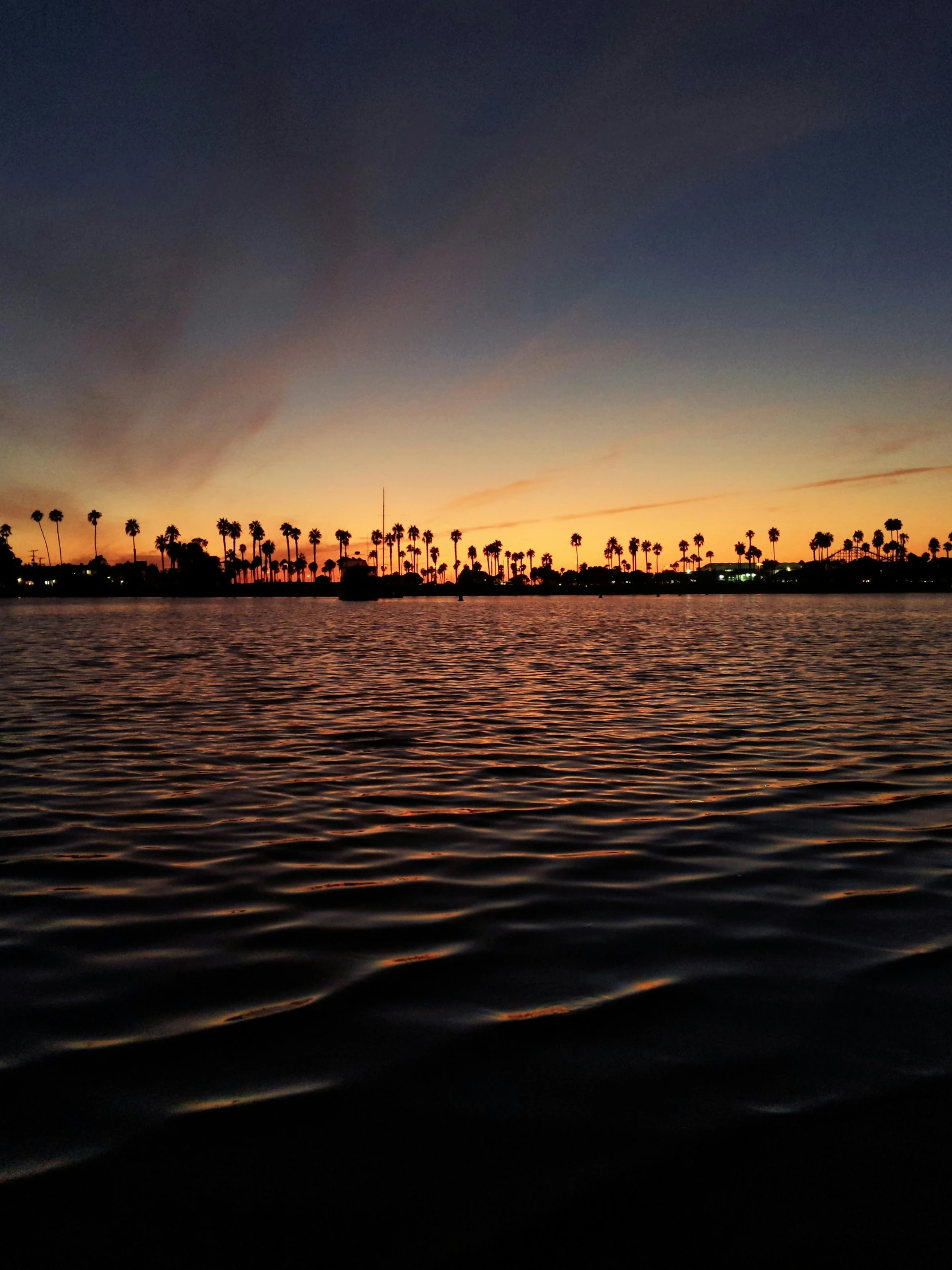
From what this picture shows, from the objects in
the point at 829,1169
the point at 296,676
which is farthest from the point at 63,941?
the point at 296,676

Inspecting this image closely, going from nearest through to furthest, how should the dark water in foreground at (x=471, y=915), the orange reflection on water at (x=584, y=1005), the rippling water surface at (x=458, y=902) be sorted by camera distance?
1. the dark water in foreground at (x=471, y=915)
2. the rippling water surface at (x=458, y=902)
3. the orange reflection on water at (x=584, y=1005)

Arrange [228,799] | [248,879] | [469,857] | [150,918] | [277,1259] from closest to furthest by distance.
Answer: [277,1259] < [150,918] < [248,879] < [469,857] < [228,799]

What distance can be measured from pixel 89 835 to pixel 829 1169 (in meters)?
7.39

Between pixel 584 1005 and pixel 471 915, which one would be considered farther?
pixel 471 915

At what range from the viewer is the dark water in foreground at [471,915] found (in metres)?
3.98

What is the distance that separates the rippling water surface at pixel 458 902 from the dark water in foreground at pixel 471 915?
27 millimetres

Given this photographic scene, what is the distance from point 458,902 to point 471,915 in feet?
1.05

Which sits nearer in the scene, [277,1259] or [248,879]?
[277,1259]

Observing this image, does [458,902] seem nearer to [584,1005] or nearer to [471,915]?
[471,915]

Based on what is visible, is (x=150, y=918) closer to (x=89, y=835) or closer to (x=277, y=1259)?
(x=89, y=835)

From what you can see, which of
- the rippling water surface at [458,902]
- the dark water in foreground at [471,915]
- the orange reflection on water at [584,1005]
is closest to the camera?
the dark water in foreground at [471,915]

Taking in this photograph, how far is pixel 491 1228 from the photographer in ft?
9.75

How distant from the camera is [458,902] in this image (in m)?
6.48

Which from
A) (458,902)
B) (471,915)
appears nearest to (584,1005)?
(471,915)
